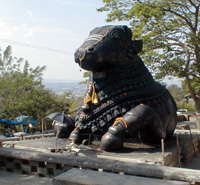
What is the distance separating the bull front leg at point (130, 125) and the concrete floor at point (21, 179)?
1.73m

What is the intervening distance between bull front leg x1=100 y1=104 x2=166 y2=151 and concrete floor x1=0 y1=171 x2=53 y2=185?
1731 mm

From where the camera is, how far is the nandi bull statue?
19.9 feet

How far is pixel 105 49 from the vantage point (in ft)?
20.2

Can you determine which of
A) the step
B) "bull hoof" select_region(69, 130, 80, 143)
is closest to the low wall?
the step

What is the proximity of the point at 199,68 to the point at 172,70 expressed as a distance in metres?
1.75

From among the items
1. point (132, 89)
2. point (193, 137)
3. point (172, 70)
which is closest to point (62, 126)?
point (132, 89)

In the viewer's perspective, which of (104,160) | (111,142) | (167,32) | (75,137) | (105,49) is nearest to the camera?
(104,160)

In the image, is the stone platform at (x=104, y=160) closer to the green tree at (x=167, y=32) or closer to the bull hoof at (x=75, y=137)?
the bull hoof at (x=75, y=137)

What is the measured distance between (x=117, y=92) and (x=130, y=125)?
1003mm

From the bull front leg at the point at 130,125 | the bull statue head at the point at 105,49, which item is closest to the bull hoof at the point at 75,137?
the bull front leg at the point at 130,125

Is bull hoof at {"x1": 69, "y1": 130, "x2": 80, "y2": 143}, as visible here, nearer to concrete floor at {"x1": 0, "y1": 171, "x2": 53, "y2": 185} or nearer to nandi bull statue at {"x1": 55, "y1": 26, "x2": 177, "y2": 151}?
nandi bull statue at {"x1": 55, "y1": 26, "x2": 177, "y2": 151}

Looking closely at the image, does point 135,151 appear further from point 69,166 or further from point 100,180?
point 100,180

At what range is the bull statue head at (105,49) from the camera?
6160mm

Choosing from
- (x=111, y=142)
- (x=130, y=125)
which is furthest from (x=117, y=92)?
(x=111, y=142)
